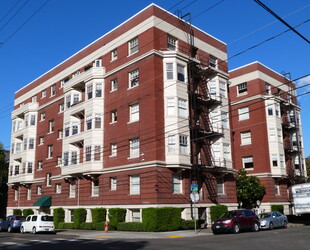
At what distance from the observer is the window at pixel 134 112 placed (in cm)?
3357

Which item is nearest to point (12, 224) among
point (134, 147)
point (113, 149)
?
point (113, 149)

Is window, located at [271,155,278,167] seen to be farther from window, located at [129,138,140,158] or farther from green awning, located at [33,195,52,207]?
green awning, located at [33,195,52,207]

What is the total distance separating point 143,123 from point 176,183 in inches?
242

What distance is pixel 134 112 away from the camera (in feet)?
111

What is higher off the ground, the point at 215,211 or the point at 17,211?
the point at 215,211

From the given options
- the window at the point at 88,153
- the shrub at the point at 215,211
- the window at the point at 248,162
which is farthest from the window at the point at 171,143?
the window at the point at 248,162

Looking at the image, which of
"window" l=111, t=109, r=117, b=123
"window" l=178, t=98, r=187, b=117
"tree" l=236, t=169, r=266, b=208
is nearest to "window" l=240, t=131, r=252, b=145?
"tree" l=236, t=169, r=266, b=208

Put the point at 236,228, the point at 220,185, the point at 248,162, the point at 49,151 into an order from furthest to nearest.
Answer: the point at 248,162 < the point at 49,151 < the point at 220,185 < the point at 236,228

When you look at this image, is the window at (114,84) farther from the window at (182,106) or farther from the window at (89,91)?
the window at (182,106)

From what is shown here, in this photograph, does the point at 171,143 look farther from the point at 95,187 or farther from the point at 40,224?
the point at 40,224

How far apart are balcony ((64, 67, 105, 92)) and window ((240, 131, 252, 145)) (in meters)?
21.7

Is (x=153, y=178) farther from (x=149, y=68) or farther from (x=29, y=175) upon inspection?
(x=29, y=175)

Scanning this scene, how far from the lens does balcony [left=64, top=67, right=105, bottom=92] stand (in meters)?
38.2

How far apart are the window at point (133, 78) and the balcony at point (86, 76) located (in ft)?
15.3
